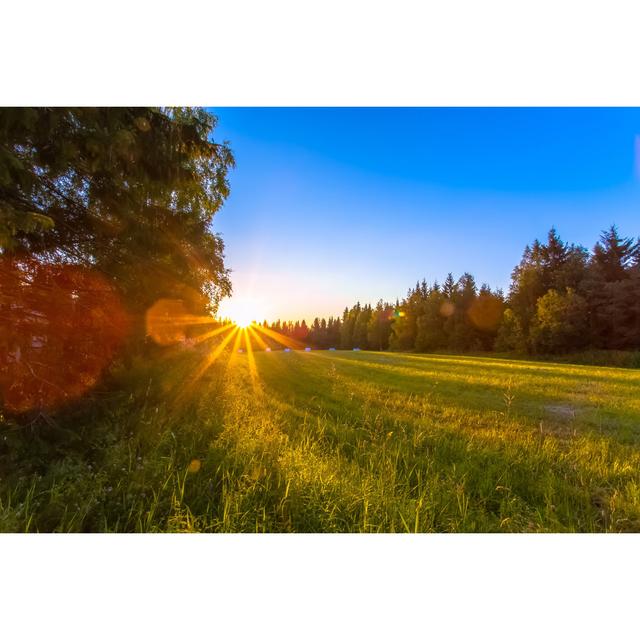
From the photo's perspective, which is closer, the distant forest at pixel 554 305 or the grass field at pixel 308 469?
the grass field at pixel 308 469

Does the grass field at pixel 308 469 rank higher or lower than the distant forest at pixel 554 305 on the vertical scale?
lower

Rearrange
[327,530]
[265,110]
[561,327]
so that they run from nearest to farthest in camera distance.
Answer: [327,530] < [265,110] < [561,327]

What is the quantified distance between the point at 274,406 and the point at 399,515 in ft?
9.38

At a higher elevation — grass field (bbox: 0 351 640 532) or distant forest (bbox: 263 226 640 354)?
distant forest (bbox: 263 226 640 354)

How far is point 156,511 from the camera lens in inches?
74.6

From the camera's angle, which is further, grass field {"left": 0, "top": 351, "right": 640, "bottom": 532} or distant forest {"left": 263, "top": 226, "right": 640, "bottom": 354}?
distant forest {"left": 263, "top": 226, "right": 640, "bottom": 354}

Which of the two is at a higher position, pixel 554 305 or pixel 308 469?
pixel 554 305

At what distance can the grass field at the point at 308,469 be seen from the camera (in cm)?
187

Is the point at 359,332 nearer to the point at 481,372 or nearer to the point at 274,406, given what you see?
the point at 481,372

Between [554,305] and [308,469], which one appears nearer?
[308,469]

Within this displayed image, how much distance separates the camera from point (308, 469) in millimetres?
2266

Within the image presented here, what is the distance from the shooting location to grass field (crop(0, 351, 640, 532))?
187 centimetres
